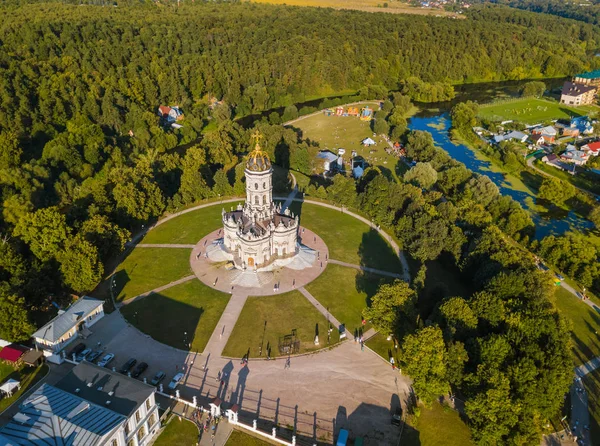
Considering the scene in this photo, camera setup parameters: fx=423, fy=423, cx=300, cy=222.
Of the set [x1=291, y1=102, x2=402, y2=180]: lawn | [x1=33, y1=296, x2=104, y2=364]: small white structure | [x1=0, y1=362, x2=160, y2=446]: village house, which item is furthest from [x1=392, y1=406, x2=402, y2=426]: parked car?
[x1=291, y1=102, x2=402, y2=180]: lawn

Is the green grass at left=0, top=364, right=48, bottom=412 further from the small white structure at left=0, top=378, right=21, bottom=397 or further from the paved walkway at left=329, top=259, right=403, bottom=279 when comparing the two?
the paved walkway at left=329, top=259, right=403, bottom=279

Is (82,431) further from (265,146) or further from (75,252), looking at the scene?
(265,146)

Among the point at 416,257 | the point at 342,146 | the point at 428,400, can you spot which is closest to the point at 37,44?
the point at 342,146

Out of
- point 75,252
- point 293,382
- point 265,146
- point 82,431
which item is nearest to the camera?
point 82,431

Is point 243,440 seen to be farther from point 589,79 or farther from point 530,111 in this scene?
point 589,79

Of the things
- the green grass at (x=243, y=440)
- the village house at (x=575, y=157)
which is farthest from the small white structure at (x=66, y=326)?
the village house at (x=575, y=157)

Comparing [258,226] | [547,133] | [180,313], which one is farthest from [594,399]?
[547,133]
